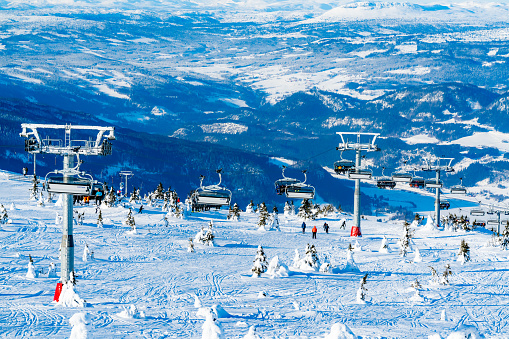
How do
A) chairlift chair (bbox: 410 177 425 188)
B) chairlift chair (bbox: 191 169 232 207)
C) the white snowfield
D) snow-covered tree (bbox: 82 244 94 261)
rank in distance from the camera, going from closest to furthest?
the white snowfield
chairlift chair (bbox: 191 169 232 207)
snow-covered tree (bbox: 82 244 94 261)
chairlift chair (bbox: 410 177 425 188)

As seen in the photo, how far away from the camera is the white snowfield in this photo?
29.2m

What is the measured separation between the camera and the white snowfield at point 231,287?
2923 cm

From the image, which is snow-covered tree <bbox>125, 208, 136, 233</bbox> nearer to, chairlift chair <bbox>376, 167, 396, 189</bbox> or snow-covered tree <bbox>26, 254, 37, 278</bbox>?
snow-covered tree <bbox>26, 254, 37, 278</bbox>

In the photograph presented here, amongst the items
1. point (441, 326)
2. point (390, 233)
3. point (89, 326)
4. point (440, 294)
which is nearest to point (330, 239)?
point (390, 233)

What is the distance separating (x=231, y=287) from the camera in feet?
123

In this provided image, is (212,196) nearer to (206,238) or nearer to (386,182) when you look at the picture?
(206,238)

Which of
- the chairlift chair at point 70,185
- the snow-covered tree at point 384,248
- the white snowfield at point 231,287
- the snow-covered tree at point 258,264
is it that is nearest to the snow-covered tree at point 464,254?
the white snowfield at point 231,287

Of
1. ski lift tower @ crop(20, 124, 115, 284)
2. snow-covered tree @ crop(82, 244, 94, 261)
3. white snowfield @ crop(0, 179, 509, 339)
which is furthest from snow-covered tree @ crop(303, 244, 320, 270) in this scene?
ski lift tower @ crop(20, 124, 115, 284)

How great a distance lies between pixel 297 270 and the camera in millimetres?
42188

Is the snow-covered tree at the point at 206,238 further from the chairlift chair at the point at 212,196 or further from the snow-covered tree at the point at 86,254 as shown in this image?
the chairlift chair at the point at 212,196

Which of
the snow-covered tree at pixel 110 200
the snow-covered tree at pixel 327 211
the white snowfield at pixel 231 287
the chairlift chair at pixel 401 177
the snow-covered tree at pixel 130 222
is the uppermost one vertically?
the chairlift chair at pixel 401 177

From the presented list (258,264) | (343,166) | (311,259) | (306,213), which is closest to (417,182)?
(306,213)

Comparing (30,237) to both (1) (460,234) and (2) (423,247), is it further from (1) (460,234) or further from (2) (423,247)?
Result: (1) (460,234)

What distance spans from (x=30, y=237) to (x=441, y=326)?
25528mm
